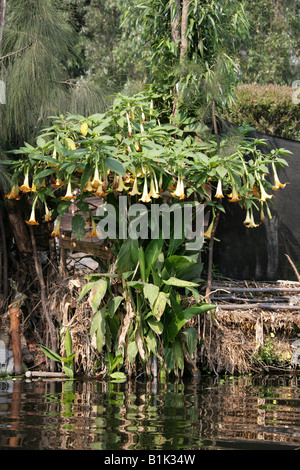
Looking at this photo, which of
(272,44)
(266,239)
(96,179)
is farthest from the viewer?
(272,44)

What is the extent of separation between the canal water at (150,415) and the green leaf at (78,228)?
1133 millimetres

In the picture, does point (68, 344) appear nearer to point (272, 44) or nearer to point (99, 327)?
point (99, 327)

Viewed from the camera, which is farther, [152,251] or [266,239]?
[266,239]

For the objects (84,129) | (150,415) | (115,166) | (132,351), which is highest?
(84,129)

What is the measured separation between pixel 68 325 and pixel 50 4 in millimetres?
2739

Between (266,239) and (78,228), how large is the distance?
2258 millimetres

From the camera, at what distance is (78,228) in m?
4.85

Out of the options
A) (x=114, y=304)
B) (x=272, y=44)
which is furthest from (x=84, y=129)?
(x=272, y=44)

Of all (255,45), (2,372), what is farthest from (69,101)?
(255,45)

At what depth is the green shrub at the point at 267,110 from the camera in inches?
322

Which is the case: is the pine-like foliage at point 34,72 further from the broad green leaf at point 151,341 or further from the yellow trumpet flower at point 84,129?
the broad green leaf at point 151,341

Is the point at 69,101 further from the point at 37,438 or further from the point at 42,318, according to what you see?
the point at 37,438

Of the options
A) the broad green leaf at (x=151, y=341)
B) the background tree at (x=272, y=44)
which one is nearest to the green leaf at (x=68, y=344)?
the broad green leaf at (x=151, y=341)

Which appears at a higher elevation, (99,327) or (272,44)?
(272,44)
